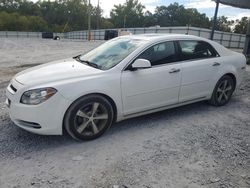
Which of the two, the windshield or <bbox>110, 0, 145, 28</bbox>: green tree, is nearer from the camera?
the windshield

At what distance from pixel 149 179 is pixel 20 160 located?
5.48 ft

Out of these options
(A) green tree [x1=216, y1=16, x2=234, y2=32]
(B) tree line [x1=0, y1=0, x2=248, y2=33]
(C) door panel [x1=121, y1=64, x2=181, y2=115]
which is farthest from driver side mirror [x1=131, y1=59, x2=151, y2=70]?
(B) tree line [x1=0, y1=0, x2=248, y2=33]

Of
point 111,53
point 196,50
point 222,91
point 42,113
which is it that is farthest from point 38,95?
point 222,91

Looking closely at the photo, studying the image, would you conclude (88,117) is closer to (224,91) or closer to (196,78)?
(196,78)

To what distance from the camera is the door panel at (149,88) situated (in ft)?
13.6

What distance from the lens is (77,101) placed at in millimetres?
3713

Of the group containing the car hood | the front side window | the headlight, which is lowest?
the headlight

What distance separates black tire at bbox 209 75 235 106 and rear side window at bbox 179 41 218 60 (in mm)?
583

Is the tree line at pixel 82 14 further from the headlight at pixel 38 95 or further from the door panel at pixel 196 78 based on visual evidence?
the headlight at pixel 38 95

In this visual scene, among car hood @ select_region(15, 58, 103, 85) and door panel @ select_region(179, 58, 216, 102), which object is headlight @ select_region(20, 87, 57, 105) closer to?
car hood @ select_region(15, 58, 103, 85)

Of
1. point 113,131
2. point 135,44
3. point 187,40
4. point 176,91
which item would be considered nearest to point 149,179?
point 113,131

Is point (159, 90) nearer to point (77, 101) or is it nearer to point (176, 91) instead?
point (176, 91)

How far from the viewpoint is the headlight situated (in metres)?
3.55

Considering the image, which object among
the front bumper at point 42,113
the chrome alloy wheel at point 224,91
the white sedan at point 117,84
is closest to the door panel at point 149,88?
the white sedan at point 117,84
